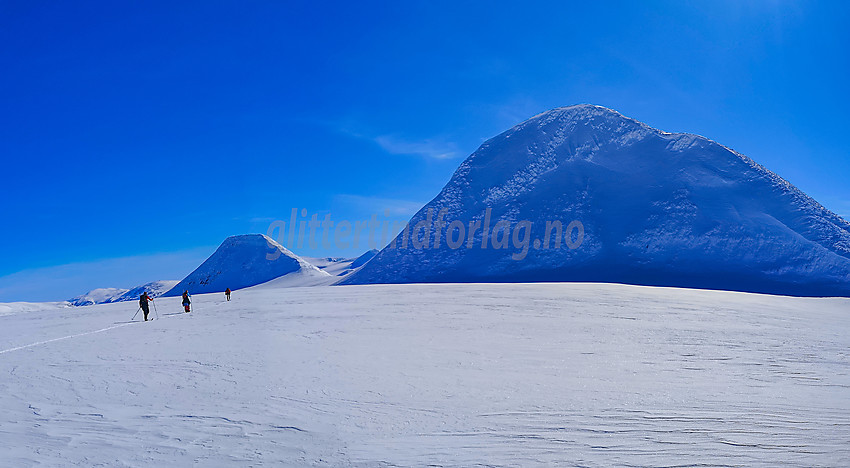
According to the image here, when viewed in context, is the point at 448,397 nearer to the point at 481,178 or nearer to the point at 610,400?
the point at 610,400

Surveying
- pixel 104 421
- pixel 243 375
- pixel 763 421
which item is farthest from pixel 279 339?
pixel 763 421

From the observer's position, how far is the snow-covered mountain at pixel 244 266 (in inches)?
6649

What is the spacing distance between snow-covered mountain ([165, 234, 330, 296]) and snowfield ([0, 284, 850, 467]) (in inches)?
6073

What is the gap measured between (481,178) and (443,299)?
96873 mm

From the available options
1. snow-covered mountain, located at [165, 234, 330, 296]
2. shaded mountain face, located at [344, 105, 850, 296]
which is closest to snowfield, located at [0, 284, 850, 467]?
shaded mountain face, located at [344, 105, 850, 296]

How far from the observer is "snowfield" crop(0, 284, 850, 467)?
684cm

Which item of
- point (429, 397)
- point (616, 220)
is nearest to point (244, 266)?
point (616, 220)

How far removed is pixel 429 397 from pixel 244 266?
587 feet

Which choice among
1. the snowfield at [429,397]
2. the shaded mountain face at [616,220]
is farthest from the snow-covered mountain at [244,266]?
the snowfield at [429,397]

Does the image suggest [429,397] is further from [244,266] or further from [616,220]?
[244,266]

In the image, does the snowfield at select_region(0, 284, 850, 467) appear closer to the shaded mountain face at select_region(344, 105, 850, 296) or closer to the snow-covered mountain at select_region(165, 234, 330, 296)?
the shaded mountain face at select_region(344, 105, 850, 296)

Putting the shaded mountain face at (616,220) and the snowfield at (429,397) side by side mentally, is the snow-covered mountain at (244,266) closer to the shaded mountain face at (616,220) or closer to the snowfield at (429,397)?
the shaded mountain face at (616,220)

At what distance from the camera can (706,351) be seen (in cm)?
1454

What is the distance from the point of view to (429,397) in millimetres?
9422
